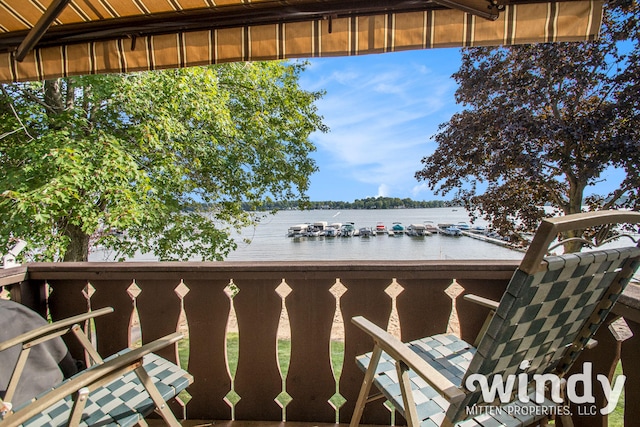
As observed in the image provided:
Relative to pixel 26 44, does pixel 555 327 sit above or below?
below

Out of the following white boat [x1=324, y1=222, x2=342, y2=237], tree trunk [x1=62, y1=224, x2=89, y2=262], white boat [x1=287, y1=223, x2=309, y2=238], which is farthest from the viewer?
white boat [x1=324, y1=222, x2=342, y2=237]

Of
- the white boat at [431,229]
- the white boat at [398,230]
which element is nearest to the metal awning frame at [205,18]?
the white boat at [431,229]

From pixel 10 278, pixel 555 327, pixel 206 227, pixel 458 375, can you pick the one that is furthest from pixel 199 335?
pixel 206 227

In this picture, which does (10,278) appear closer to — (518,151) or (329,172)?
(518,151)

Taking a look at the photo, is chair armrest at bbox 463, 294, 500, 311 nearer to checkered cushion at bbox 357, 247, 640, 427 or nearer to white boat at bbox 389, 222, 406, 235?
checkered cushion at bbox 357, 247, 640, 427

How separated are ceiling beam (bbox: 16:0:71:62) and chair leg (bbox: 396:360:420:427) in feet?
6.11

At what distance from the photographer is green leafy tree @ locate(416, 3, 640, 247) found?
585 cm

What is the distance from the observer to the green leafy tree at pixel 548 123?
5.85 m

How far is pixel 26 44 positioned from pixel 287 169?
304 inches

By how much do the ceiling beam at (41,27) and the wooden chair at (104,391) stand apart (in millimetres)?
1294

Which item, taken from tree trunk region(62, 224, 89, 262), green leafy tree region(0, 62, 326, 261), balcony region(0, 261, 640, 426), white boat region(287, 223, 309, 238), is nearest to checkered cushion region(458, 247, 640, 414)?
balcony region(0, 261, 640, 426)

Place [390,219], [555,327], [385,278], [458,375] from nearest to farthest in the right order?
[555,327]
[458,375]
[385,278]
[390,219]

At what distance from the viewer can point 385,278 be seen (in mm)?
1850

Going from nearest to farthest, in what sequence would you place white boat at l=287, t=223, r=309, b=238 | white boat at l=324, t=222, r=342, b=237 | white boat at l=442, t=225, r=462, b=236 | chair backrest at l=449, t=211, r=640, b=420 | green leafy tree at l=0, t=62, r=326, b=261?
1. chair backrest at l=449, t=211, r=640, b=420
2. green leafy tree at l=0, t=62, r=326, b=261
3. white boat at l=442, t=225, r=462, b=236
4. white boat at l=287, t=223, r=309, b=238
5. white boat at l=324, t=222, r=342, b=237
